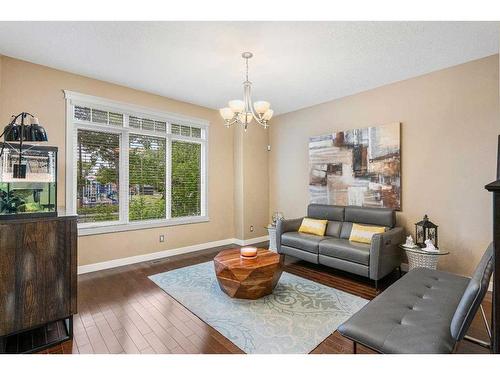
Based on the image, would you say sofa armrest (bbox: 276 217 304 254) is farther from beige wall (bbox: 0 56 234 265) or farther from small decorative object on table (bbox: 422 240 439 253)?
small decorative object on table (bbox: 422 240 439 253)

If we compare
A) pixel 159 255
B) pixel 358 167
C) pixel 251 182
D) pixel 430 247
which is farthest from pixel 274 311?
pixel 251 182

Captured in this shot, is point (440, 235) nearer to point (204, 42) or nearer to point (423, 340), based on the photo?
point (423, 340)

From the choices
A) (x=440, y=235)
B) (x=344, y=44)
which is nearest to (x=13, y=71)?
(x=344, y=44)

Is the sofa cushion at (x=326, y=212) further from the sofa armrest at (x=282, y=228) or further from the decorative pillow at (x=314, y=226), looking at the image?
the sofa armrest at (x=282, y=228)

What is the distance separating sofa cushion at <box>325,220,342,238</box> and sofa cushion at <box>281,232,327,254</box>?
0.29 m

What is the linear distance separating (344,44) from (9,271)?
3.59 meters

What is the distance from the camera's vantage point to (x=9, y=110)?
3.08 metres

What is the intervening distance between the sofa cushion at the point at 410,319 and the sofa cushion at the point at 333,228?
184 cm

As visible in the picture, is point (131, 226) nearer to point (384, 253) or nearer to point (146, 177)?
point (146, 177)

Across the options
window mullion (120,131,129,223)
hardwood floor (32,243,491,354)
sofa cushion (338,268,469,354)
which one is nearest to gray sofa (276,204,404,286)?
hardwood floor (32,243,491,354)

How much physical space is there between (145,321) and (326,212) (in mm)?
3082

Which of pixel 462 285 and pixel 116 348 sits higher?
pixel 462 285

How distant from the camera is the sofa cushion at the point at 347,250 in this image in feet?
10.2

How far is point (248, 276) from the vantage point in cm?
262
